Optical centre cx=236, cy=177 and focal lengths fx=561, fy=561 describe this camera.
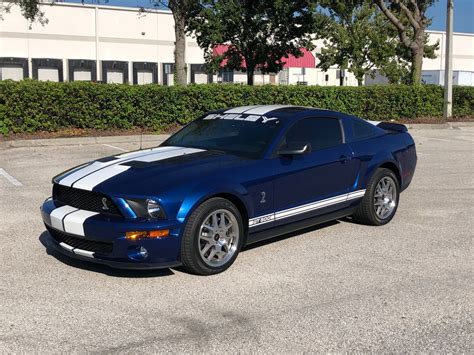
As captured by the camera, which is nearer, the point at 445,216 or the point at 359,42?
the point at 445,216

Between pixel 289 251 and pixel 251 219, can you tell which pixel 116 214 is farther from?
pixel 289 251

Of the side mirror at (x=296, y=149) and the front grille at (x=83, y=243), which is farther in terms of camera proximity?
the side mirror at (x=296, y=149)

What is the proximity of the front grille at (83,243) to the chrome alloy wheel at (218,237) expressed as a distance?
2.56 feet

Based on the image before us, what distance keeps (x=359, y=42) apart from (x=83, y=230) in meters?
36.0

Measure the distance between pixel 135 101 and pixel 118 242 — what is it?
40.3ft

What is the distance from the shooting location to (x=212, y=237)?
4.82m

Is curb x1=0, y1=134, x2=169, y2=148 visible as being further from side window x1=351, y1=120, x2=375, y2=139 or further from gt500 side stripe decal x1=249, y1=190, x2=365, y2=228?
gt500 side stripe decal x1=249, y1=190, x2=365, y2=228

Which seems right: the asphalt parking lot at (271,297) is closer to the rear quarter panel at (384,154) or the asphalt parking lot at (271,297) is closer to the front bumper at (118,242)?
the front bumper at (118,242)

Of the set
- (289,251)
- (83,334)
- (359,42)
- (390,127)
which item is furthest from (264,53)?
(83,334)

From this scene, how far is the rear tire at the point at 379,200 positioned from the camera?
640cm

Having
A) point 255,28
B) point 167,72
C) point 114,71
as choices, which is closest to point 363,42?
point 255,28

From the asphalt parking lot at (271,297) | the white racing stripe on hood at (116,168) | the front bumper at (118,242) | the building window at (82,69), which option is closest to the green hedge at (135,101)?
the asphalt parking lot at (271,297)

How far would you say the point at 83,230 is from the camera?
4578 mm

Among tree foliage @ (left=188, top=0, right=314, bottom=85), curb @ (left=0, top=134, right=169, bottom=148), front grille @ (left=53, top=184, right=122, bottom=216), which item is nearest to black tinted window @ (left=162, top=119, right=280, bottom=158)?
front grille @ (left=53, top=184, right=122, bottom=216)
